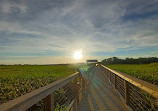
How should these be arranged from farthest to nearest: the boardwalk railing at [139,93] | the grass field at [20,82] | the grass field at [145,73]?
1. the grass field at [145,73]
2. the grass field at [20,82]
3. the boardwalk railing at [139,93]

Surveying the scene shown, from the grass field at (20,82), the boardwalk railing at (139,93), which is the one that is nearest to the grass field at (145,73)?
the boardwalk railing at (139,93)

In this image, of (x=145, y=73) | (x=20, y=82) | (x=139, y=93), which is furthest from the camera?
(x=145, y=73)

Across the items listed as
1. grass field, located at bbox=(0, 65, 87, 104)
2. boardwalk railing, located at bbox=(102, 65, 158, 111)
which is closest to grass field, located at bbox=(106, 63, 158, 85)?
boardwalk railing, located at bbox=(102, 65, 158, 111)

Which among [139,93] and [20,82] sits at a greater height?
[20,82]

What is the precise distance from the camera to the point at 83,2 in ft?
21.0

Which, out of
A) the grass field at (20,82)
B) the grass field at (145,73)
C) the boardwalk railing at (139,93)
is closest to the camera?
the boardwalk railing at (139,93)

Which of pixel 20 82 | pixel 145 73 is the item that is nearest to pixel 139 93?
pixel 145 73

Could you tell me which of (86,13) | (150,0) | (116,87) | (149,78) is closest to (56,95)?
(116,87)

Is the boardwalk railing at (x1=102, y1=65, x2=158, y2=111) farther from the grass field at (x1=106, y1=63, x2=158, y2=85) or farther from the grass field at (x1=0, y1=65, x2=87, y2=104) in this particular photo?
the grass field at (x1=0, y1=65, x2=87, y2=104)

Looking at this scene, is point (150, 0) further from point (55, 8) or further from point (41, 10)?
point (41, 10)

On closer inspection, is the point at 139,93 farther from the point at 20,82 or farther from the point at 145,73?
the point at 20,82

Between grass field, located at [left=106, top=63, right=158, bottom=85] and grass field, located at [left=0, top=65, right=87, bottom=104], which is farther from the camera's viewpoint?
grass field, located at [left=106, top=63, right=158, bottom=85]

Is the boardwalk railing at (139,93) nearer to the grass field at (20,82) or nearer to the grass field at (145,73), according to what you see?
the grass field at (145,73)

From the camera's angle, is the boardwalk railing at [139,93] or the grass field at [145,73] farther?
the grass field at [145,73]
